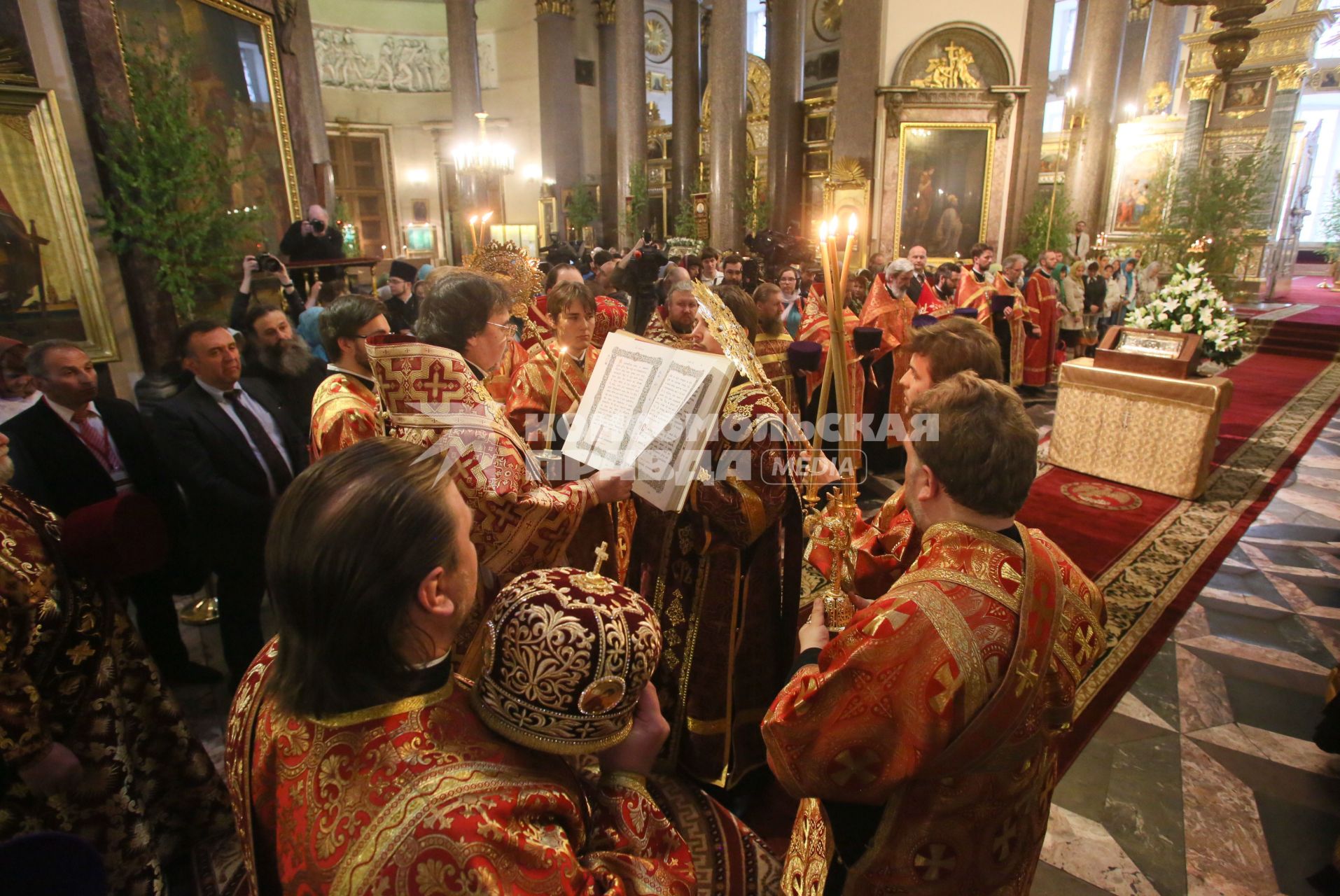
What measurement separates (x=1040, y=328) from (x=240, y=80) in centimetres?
943

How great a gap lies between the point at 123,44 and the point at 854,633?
6795 mm

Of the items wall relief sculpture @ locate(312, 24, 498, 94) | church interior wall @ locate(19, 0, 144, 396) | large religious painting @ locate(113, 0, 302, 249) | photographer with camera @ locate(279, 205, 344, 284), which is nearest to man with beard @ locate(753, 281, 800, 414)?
large religious painting @ locate(113, 0, 302, 249)

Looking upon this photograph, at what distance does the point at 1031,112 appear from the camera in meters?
13.4

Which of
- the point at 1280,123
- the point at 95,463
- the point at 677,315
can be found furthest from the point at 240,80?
the point at 1280,123

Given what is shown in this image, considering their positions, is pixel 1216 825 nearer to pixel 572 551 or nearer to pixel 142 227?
pixel 572 551

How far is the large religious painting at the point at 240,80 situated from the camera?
5.82 m

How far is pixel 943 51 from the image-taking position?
499 inches

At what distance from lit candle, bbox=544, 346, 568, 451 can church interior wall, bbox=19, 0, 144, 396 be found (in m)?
4.27

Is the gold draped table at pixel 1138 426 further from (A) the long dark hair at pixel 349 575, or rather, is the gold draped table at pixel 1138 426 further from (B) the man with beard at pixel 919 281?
(A) the long dark hair at pixel 349 575

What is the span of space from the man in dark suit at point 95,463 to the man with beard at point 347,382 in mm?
883

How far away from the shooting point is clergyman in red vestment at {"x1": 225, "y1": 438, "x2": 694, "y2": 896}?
87 cm

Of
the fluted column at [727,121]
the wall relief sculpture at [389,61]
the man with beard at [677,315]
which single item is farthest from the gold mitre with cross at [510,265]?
the wall relief sculpture at [389,61]

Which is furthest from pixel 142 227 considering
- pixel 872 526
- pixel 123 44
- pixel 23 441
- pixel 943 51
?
pixel 943 51

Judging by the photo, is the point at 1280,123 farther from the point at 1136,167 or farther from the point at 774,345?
the point at 774,345
